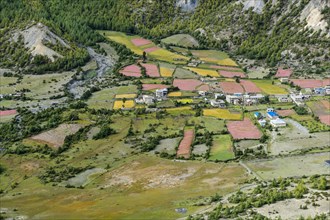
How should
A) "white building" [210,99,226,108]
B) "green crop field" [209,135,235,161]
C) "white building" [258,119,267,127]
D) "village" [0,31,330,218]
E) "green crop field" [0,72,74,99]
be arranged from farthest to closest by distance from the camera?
"green crop field" [0,72,74,99], "white building" [210,99,226,108], "white building" [258,119,267,127], "green crop field" [209,135,235,161], "village" [0,31,330,218]

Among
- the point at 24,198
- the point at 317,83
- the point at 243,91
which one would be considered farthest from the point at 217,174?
the point at 317,83

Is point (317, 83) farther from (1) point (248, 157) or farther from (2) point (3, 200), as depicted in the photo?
(2) point (3, 200)

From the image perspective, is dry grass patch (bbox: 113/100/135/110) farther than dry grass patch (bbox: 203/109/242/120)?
Yes

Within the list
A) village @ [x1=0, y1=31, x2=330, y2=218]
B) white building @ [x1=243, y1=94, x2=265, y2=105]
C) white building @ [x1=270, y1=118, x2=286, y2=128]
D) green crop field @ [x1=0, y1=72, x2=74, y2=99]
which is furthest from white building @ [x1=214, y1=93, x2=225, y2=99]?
green crop field @ [x1=0, y1=72, x2=74, y2=99]

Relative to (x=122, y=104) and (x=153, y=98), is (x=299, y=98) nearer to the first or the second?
(x=153, y=98)

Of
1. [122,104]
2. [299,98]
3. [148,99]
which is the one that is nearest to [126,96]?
[122,104]

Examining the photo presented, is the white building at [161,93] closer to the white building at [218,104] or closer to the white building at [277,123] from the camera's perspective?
the white building at [218,104]

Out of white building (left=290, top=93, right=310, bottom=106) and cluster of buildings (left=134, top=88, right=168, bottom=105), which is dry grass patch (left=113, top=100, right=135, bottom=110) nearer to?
cluster of buildings (left=134, top=88, right=168, bottom=105)
